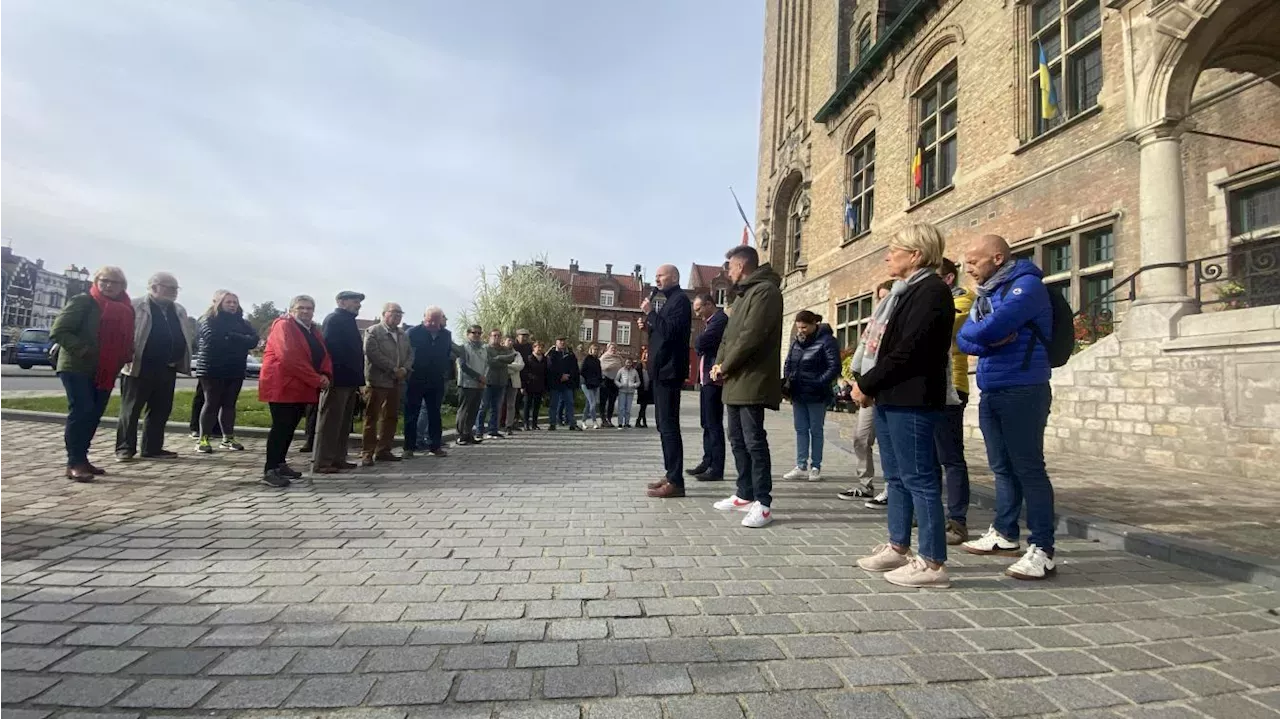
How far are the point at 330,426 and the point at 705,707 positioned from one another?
18.7 feet

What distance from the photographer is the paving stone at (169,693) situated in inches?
76.5

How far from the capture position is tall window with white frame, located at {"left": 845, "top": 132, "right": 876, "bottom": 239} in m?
19.2

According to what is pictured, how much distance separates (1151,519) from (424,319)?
312 inches

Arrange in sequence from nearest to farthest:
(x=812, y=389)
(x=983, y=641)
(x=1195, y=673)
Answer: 1. (x=1195, y=673)
2. (x=983, y=641)
3. (x=812, y=389)

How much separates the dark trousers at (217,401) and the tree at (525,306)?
17068 millimetres

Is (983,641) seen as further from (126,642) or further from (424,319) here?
(424,319)

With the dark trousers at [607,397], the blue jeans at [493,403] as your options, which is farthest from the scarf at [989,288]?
the dark trousers at [607,397]

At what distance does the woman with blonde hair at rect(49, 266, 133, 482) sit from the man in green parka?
5557mm

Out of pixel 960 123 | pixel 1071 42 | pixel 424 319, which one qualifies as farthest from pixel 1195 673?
pixel 960 123

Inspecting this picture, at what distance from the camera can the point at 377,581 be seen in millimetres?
3109

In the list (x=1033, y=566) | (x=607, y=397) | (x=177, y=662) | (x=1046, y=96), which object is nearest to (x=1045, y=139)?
(x=1046, y=96)

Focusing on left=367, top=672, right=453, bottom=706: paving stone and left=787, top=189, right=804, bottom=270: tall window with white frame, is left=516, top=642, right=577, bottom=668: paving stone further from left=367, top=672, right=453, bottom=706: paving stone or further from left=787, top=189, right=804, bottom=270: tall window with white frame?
left=787, top=189, right=804, bottom=270: tall window with white frame

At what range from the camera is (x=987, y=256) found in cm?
375

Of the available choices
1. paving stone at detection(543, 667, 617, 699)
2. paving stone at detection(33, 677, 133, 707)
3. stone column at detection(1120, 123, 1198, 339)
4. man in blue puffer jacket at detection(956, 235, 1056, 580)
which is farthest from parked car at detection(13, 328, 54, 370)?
stone column at detection(1120, 123, 1198, 339)
